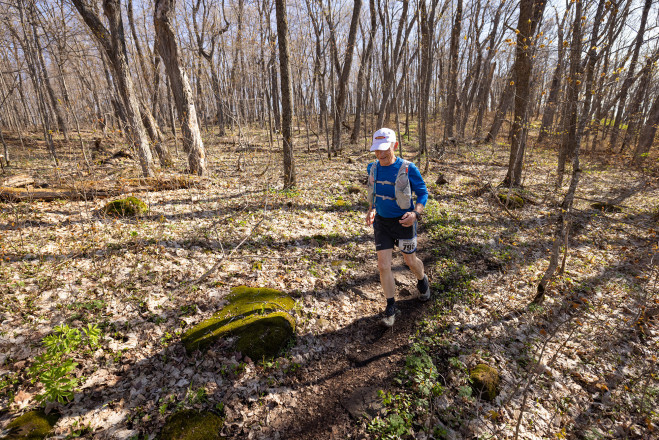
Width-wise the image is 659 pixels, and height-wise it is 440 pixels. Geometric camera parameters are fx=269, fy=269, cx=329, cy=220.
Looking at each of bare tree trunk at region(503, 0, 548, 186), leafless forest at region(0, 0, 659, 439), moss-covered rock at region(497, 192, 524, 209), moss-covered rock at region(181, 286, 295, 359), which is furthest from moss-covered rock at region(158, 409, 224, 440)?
bare tree trunk at region(503, 0, 548, 186)

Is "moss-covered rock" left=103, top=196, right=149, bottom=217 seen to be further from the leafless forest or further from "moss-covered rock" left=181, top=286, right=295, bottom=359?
"moss-covered rock" left=181, top=286, right=295, bottom=359

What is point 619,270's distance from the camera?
5.59 m

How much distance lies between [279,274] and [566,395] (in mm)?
4172

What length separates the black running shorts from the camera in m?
3.62

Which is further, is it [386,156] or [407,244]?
[407,244]

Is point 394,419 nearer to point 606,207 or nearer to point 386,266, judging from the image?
point 386,266

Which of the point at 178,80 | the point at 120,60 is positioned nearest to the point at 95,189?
the point at 120,60

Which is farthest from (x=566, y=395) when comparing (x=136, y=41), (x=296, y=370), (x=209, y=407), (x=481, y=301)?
Answer: (x=136, y=41)

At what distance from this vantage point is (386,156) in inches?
137

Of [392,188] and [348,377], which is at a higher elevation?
[392,188]

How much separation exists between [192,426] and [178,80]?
31.1 ft

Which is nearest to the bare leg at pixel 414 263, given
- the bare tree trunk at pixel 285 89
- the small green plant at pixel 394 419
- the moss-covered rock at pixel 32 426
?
the small green plant at pixel 394 419

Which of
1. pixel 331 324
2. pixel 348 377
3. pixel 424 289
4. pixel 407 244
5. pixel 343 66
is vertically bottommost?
pixel 348 377

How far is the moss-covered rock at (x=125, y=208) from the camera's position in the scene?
592 cm
